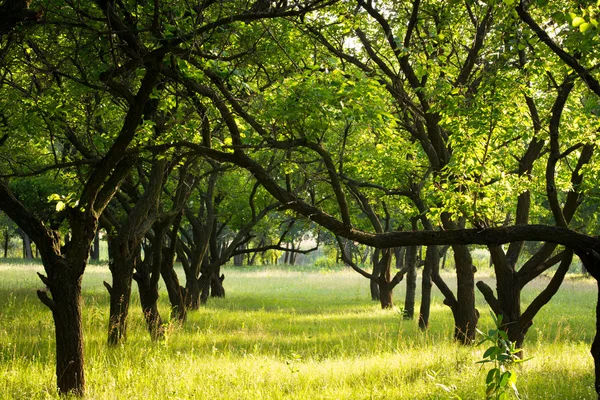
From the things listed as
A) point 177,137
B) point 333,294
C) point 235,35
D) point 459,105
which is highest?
point 235,35

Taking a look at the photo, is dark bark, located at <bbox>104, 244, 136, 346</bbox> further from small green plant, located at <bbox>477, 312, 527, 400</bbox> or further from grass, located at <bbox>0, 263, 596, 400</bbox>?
small green plant, located at <bbox>477, 312, 527, 400</bbox>

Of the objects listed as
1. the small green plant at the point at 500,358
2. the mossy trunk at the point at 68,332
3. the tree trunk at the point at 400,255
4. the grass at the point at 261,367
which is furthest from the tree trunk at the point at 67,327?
the tree trunk at the point at 400,255

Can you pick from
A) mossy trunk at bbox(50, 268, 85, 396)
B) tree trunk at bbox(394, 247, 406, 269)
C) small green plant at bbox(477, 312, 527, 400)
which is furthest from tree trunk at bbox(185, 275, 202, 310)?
tree trunk at bbox(394, 247, 406, 269)

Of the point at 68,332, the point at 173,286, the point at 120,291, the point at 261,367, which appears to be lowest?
the point at 261,367

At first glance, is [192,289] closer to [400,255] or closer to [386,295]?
[386,295]

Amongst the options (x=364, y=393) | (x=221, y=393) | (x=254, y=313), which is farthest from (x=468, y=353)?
(x=254, y=313)

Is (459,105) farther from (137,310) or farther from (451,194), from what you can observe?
(137,310)

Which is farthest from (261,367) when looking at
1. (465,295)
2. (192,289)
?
(192,289)

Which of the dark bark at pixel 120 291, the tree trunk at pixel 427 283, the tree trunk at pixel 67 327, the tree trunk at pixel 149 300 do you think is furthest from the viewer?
the tree trunk at pixel 427 283

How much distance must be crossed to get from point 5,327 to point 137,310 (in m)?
5.51

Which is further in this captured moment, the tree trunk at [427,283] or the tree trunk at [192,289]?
the tree trunk at [192,289]

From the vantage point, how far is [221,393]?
812 cm

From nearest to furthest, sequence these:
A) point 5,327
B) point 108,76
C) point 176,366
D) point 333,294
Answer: point 108,76, point 176,366, point 5,327, point 333,294

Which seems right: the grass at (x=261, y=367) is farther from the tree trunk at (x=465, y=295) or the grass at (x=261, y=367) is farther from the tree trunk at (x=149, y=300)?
the tree trunk at (x=465, y=295)
